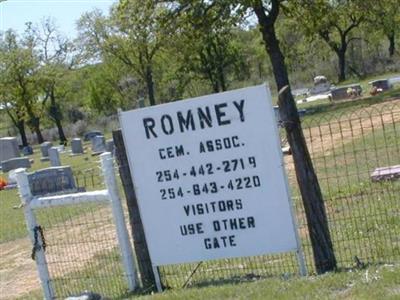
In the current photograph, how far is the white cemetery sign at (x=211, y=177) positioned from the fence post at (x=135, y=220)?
17cm

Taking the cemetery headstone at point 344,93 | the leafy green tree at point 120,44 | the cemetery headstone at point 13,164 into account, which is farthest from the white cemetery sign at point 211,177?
the leafy green tree at point 120,44

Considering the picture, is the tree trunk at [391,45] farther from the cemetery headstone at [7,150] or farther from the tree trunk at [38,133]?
the cemetery headstone at [7,150]

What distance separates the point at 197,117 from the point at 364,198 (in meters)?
4.70

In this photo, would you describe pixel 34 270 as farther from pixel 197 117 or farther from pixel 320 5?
pixel 320 5

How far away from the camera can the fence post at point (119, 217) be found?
7.20 m

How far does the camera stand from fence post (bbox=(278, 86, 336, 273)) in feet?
21.4

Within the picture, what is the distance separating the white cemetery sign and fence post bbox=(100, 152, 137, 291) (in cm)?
27

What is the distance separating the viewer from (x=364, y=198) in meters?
10.6

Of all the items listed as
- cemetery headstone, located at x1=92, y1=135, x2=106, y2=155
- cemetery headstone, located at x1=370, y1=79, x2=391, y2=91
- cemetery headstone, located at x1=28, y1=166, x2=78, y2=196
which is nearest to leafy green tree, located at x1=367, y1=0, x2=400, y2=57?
cemetery headstone, located at x1=370, y1=79, x2=391, y2=91

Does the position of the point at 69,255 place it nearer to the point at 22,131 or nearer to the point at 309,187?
the point at 309,187

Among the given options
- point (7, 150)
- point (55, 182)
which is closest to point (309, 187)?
point (55, 182)

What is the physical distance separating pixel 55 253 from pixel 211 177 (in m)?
5.38

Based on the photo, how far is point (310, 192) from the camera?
6574mm

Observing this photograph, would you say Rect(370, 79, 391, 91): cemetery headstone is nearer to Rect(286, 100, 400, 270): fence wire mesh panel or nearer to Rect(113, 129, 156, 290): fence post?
Rect(286, 100, 400, 270): fence wire mesh panel
